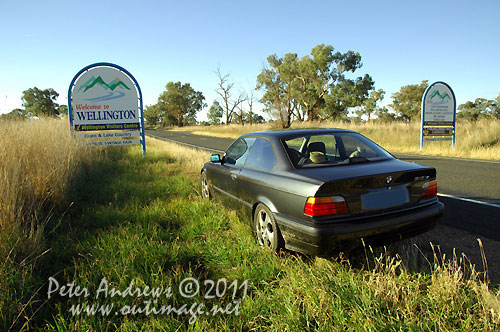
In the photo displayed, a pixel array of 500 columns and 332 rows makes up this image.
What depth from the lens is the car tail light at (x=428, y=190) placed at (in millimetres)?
2758

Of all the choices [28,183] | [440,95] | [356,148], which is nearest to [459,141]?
[440,95]

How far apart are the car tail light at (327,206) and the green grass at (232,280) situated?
525mm

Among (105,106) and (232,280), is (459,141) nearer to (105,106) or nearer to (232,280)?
(232,280)

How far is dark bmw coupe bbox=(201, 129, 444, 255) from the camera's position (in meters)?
2.41

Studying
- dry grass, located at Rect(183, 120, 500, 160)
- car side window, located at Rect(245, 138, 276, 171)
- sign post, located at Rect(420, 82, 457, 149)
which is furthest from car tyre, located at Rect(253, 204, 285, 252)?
sign post, located at Rect(420, 82, 457, 149)

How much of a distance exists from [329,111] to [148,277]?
1461 inches

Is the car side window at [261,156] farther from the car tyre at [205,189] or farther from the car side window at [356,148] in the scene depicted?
the car tyre at [205,189]

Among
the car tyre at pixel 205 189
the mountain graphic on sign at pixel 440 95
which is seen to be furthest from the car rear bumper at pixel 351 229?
the mountain graphic on sign at pixel 440 95

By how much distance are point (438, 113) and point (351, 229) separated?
15310 millimetres

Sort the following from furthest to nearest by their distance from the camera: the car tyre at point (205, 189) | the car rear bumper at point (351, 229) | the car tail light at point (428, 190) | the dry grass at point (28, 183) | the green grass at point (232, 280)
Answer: the car tyre at point (205, 189), the dry grass at point (28, 183), the car tail light at point (428, 190), the car rear bumper at point (351, 229), the green grass at point (232, 280)

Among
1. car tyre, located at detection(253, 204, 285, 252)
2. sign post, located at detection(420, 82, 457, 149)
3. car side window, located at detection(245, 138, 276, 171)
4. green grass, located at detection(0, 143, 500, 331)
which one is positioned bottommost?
green grass, located at detection(0, 143, 500, 331)

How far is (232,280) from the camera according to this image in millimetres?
2539

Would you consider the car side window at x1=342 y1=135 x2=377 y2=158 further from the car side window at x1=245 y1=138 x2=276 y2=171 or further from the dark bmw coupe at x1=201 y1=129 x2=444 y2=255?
the car side window at x1=245 y1=138 x2=276 y2=171

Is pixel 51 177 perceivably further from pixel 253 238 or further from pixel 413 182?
pixel 413 182
